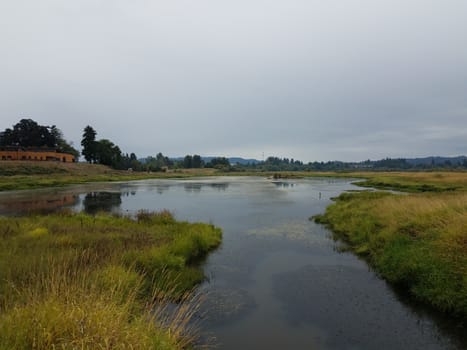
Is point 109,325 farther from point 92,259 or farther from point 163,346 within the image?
point 92,259

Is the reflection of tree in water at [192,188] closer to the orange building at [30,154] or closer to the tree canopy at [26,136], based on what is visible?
the orange building at [30,154]

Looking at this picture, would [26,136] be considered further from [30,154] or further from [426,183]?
[426,183]

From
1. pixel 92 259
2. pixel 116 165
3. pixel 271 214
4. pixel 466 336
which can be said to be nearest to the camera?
Answer: pixel 466 336

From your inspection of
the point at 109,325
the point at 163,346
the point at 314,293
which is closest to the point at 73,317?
the point at 109,325

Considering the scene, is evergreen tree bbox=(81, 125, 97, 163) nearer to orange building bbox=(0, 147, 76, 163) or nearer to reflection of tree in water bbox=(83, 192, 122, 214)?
orange building bbox=(0, 147, 76, 163)

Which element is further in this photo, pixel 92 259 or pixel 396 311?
pixel 92 259

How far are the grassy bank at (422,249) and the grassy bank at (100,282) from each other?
284 inches

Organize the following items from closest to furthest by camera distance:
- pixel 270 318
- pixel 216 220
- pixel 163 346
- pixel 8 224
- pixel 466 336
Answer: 1. pixel 163 346
2. pixel 466 336
3. pixel 270 318
4. pixel 8 224
5. pixel 216 220

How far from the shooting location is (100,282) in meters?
7.59

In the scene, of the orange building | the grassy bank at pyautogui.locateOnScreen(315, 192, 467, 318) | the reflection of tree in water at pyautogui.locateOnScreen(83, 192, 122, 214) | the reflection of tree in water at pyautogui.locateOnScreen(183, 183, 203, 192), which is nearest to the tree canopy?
the orange building

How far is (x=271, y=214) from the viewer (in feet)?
84.0

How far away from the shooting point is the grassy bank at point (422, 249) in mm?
8155

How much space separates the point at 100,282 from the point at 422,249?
10716 mm

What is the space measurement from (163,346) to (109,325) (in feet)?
3.16
